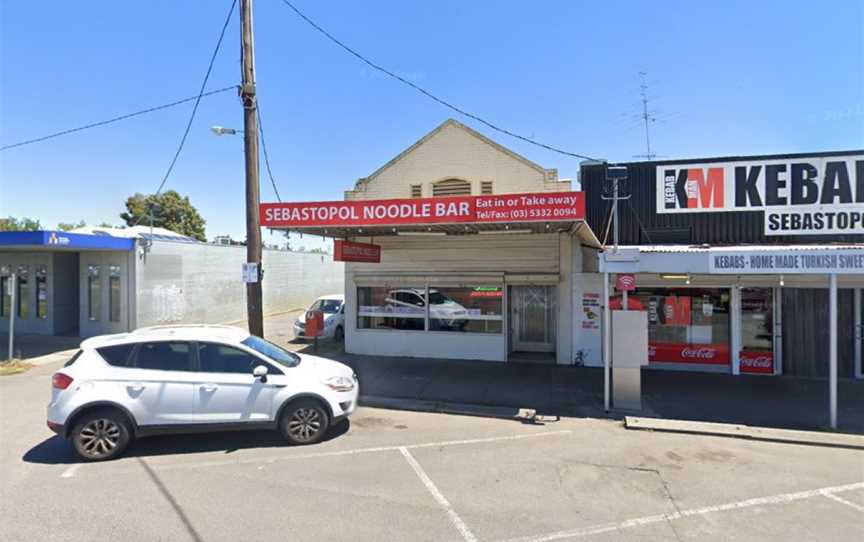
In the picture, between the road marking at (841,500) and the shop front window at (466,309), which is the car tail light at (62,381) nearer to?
the shop front window at (466,309)

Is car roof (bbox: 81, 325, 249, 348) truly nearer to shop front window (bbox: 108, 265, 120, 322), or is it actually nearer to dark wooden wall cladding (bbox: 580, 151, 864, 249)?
dark wooden wall cladding (bbox: 580, 151, 864, 249)

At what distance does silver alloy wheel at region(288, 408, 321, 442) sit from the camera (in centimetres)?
588

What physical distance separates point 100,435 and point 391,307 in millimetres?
7208

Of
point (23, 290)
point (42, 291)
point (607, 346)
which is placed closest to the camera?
point (607, 346)

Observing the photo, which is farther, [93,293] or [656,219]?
[93,293]

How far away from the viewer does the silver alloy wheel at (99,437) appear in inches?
211

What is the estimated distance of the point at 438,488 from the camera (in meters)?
4.71

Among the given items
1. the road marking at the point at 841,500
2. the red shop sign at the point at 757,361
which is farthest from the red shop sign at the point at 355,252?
the red shop sign at the point at 757,361

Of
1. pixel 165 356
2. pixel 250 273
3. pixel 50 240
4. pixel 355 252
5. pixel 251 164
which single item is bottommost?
pixel 165 356

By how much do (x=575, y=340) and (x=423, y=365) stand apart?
148 inches

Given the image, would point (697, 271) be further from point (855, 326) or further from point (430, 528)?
point (430, 528)

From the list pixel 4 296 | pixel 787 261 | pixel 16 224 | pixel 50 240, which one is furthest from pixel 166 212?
pixel 787 261

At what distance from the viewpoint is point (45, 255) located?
1498 cm

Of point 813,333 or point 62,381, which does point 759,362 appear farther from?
point 62,381
